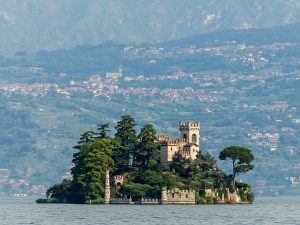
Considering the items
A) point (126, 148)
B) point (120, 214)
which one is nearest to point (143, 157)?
point (126, 148)

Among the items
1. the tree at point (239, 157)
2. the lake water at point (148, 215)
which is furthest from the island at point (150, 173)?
the lake water at point (148, 215)

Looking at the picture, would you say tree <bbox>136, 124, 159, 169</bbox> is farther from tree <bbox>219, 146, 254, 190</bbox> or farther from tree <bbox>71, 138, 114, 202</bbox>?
tree <bbox>219, 146, 254, 190</bbox>

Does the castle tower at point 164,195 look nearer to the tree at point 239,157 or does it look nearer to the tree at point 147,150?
the tree at point 147,150

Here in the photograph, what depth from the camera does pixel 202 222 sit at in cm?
12219

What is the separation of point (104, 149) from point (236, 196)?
51.9 ft

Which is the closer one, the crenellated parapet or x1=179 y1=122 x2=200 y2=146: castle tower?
the crenellated parapet

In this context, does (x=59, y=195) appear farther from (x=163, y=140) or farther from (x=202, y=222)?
(x=202, y=222)

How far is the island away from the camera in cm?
16188

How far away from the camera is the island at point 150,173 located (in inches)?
6373

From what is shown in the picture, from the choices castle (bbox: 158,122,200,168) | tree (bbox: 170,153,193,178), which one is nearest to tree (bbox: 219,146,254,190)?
castle (bbox: 158,122,200,168)

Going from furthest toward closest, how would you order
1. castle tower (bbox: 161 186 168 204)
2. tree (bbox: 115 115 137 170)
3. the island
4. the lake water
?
1. tree (bbox: 115 115 137 170)
2. the island
3. castle tower (bbox: 161 186 168 204)
4. the lake water

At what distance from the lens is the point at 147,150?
550 feet

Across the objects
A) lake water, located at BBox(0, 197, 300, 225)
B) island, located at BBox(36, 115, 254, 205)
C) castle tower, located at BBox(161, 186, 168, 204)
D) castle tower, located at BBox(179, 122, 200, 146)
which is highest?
castle tower, located at BBox(179, 122, 200, 146)

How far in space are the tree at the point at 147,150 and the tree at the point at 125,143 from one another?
5.17 ft
